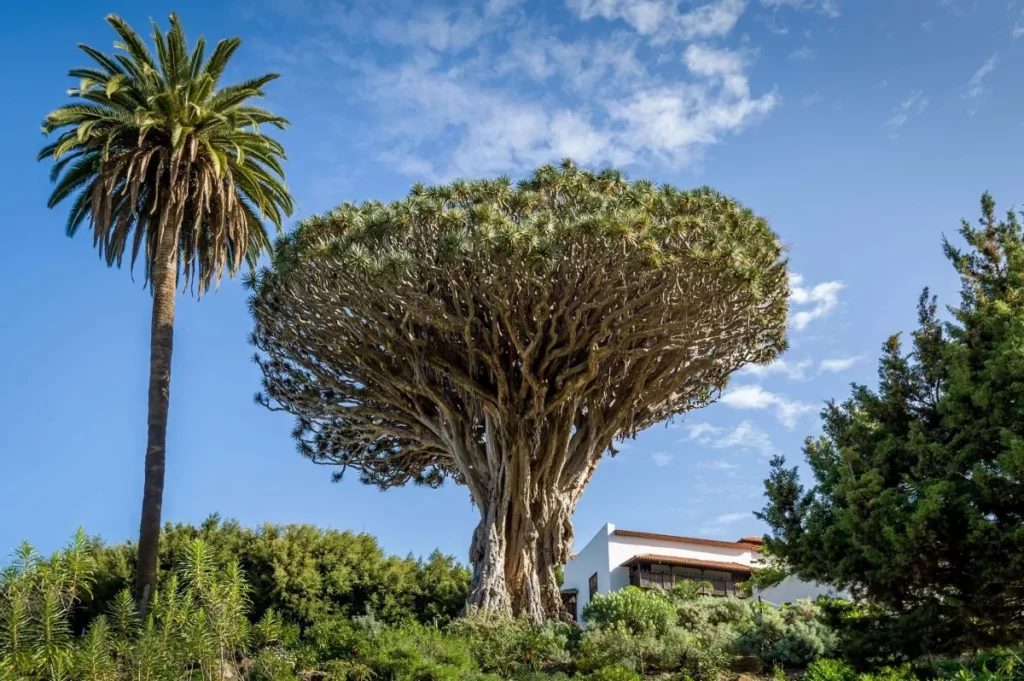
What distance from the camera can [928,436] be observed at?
45.3 ft

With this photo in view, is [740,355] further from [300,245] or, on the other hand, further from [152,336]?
[152,336]

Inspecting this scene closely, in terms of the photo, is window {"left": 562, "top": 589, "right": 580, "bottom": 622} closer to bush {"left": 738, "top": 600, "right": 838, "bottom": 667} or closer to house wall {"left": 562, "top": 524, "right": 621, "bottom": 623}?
house wall {"left": 562, "top": 524, "right": 621, "bottom": 623}

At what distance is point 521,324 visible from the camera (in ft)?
61.1

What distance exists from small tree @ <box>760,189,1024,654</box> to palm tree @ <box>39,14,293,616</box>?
520 inches

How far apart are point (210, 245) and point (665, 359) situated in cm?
1156

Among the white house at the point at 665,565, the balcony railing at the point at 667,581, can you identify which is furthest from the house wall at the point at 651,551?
the balcony railing at the point at 667,581

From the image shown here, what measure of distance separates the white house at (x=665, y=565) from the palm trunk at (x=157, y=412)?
17.3 m

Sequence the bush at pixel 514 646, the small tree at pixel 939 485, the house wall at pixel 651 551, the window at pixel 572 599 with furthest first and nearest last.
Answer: the window at pixel 572 599 < the house wall at pixel 651 551 < the bush at pixel 514 646 < the small tree at pixel 939 485

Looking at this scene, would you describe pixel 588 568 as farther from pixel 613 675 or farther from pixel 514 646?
pixel 613 675

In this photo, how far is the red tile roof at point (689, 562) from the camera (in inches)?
1217

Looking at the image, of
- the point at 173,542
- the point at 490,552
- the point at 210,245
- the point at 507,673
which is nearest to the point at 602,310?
the point at 490,552

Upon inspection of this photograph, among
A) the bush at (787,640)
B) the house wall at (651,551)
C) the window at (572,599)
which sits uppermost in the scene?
the house wall at (651,551)

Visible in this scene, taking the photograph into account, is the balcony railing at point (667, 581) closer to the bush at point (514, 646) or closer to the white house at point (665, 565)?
the white house at point (665, 565)

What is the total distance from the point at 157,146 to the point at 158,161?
409 millimetres
